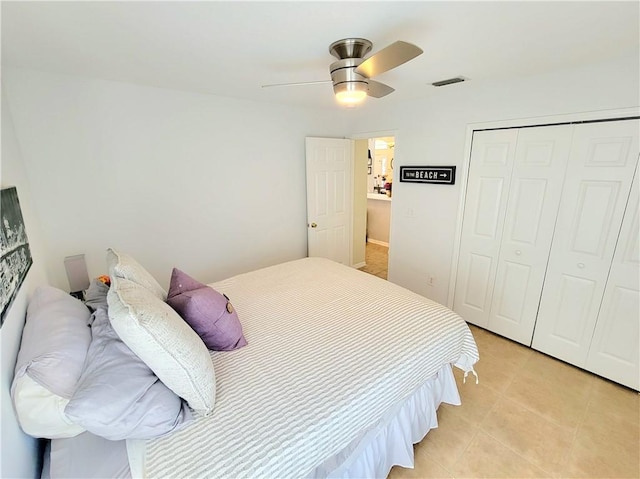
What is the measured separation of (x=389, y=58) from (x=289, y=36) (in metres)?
0.53

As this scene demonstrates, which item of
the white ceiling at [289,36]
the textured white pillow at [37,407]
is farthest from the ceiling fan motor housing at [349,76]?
the textured white pillow at [37,407]

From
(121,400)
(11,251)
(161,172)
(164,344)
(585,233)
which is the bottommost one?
(121,400)

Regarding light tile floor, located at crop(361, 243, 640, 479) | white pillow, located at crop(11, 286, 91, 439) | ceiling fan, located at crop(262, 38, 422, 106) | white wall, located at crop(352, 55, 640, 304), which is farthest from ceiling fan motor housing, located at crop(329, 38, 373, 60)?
light tile floor, located at crop(361, 243, 640, 479)

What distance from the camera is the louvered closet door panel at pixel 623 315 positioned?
1931mm

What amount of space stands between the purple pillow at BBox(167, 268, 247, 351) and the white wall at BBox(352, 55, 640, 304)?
233cm

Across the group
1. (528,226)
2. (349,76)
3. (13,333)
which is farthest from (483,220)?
(13,333)

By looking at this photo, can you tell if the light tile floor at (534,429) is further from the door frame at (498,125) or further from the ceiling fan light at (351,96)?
the ceiling fan light at (351,96)

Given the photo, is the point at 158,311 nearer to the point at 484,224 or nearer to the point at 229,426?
the point at 229,426

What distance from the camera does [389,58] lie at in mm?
1343

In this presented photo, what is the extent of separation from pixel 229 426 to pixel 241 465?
152 mm

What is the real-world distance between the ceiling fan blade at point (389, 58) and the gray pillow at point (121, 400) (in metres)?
1.64

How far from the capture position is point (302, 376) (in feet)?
4.30

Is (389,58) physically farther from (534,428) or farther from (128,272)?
(534,428)

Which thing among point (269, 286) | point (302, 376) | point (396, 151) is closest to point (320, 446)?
point (302, 376)
